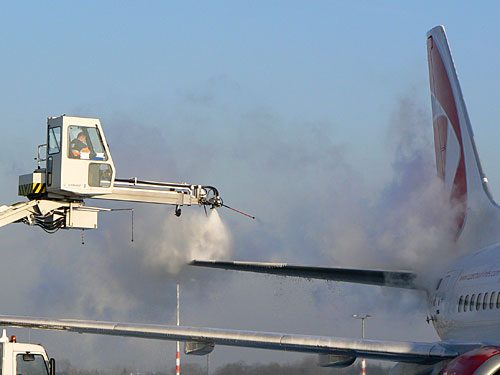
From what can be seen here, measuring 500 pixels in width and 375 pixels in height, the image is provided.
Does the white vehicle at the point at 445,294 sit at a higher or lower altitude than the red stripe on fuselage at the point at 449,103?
lower

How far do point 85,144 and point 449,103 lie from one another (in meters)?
11.3

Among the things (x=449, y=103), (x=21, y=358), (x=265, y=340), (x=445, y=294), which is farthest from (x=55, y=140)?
(x=449, y=103)

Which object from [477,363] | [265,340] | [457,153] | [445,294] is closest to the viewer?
[477,363]

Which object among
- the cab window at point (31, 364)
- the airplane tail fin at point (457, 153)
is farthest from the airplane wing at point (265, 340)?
the airplane tail fin at point (457, 153)

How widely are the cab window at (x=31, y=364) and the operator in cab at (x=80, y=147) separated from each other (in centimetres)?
379

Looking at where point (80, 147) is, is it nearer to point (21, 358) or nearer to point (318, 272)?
point (21, 358)

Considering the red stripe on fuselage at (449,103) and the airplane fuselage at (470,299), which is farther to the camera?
the red stripe on fuselage at (449,103)

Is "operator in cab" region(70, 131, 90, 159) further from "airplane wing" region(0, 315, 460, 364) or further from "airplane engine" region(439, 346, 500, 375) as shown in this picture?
"airplane engine" region(439, 346, 500, 375)

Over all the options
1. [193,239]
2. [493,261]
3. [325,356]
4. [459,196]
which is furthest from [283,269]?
[459,196]

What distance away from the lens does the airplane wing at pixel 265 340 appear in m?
14.2

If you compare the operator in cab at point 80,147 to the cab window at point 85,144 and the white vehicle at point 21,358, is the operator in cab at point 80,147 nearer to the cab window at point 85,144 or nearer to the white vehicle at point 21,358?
the cab window at point 85,144

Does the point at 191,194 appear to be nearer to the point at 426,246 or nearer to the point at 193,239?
the point at 193,239

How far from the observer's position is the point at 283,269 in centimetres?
1903

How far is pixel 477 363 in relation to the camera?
14.6m
